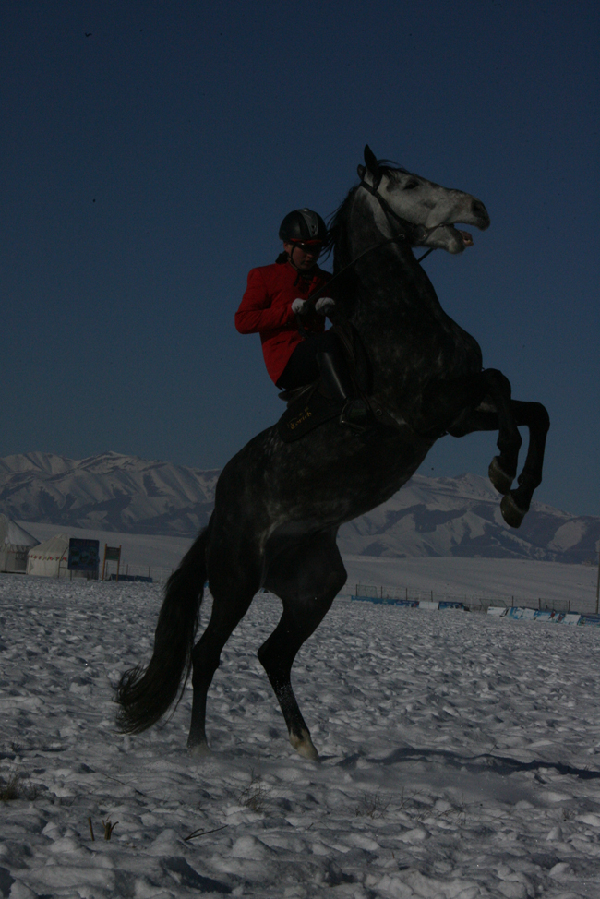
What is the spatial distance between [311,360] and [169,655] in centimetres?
234

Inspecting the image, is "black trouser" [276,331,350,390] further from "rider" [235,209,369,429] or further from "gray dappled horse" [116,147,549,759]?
"gray dappled horse" [116,147,549,759]

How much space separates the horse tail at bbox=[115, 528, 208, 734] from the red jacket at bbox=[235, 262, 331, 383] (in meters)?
1.62

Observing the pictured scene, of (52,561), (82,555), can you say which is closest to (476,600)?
(82,555)

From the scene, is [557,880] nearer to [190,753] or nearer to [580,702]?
[190,753]

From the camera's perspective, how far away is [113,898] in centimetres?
243

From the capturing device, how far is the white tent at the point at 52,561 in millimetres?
48031

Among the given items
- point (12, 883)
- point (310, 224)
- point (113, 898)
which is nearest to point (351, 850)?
point (113, 898)

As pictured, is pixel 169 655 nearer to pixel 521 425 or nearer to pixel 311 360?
pixel 311 360

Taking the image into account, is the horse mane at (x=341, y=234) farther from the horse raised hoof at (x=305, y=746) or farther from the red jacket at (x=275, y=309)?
the horse raised hoof at (x=305, y=746)

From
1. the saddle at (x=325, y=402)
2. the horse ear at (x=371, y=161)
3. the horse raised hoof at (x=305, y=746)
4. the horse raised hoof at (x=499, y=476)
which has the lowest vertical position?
the horse raised hoof at (x=305, y=746)

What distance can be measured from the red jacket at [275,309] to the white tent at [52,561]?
45.3m

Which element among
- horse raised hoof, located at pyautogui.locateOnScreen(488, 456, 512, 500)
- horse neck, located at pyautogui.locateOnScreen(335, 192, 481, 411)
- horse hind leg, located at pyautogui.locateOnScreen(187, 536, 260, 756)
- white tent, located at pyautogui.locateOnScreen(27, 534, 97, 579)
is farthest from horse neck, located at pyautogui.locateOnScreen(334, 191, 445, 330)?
white tent, located at pyautogui.locateOnScreen(27, 534, 97, 579)

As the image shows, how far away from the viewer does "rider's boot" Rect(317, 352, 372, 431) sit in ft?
14.4

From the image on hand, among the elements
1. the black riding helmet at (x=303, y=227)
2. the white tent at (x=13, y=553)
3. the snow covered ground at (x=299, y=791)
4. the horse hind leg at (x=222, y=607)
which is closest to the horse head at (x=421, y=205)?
the black riding helmet at (x=303, y=227)
